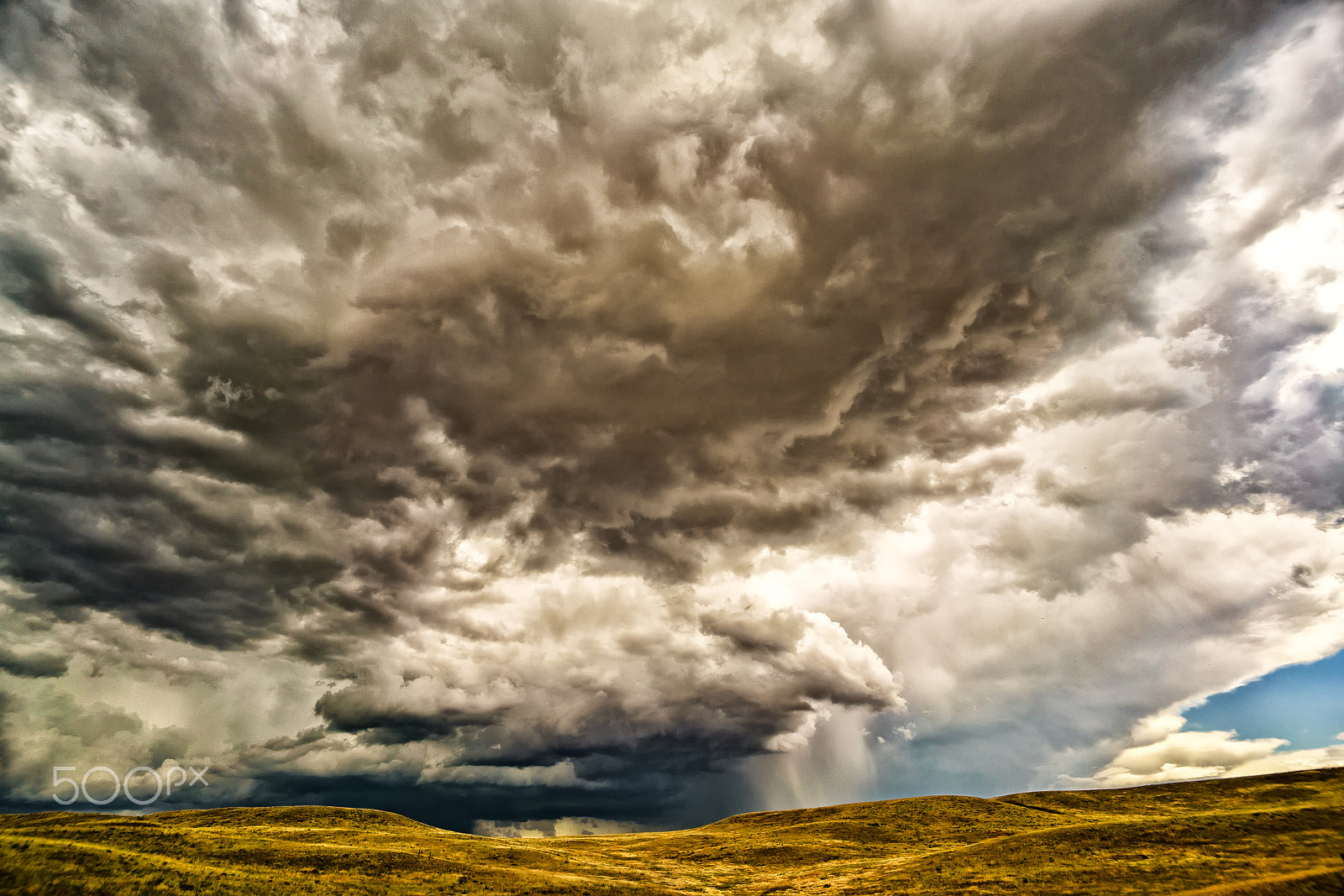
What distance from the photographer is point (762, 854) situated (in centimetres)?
12450

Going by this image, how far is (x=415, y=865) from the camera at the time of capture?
290 feet

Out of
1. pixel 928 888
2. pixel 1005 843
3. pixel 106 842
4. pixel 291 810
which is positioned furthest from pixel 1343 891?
pixel 291 810

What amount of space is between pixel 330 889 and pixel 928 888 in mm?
69087

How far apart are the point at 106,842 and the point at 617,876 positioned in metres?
63.2

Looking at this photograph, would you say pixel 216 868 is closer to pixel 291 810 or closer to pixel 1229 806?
pixel 291 810

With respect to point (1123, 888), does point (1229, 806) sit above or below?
above

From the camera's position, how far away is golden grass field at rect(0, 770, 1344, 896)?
6438cm

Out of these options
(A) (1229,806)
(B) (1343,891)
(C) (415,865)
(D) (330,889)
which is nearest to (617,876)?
(C) (415,865)

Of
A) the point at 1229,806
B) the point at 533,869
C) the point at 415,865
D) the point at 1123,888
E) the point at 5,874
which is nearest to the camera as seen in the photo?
the point at 5,874

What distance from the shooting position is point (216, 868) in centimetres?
7338

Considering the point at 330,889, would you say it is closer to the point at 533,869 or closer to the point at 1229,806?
the point at 533,869

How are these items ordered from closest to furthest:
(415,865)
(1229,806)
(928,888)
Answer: (928,888), (415,865), (1229,806)

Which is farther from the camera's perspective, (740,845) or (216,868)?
(740,845)

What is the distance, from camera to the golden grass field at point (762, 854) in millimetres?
64375
